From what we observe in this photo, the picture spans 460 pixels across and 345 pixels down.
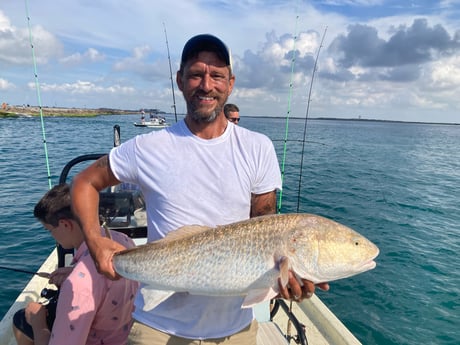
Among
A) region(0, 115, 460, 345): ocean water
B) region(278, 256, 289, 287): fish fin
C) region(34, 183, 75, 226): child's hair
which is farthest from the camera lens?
region(0, 115, 460, 345): ocean water

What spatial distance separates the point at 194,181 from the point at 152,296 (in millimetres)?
794

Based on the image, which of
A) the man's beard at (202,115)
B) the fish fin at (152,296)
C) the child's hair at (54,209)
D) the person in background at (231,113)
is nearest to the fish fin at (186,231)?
the fish fin at (152,296)

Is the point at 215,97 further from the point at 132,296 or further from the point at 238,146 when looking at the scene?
the point at 132,296

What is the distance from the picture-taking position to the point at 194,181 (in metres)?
2.22

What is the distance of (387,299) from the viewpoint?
27.9 feet

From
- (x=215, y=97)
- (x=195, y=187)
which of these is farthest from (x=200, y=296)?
(x=215, y=97)

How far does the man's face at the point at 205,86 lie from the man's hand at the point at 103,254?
3.49 feet

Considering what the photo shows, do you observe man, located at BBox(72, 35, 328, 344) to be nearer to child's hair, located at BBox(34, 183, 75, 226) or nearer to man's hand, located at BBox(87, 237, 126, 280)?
man's hand, located at BBox(87, 237, 126, 280)

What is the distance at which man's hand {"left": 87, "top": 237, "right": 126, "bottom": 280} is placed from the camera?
2266 millimetres

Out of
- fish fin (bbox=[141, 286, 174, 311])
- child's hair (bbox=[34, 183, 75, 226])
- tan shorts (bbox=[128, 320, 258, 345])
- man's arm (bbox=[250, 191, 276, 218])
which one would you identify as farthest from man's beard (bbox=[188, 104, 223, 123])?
child's hair (bbox=[34, 183, 75, 226])

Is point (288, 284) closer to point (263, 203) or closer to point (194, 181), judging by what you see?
point (263, 203)

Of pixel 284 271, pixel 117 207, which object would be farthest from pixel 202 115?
pixel 117 207

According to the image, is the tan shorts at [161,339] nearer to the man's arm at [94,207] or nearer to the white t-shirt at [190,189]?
the white t-shirt at [190,189]

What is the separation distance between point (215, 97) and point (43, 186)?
59.0 feet
